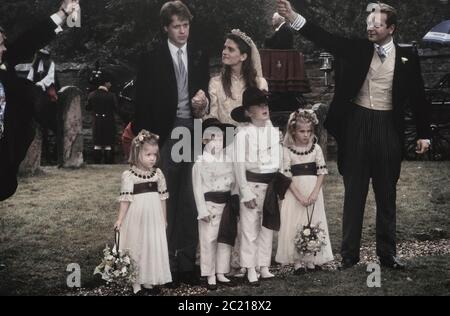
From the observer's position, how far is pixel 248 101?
469 cm

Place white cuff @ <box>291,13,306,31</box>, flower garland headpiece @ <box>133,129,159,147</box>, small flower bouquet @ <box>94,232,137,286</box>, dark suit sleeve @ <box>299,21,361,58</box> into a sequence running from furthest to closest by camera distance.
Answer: dark suit sleeve @ <box>299,21,361,58</box>
white cuff @ <box>291,13,306,31</box>
flower garland headpiece @ <box>133,129,159,147</box>
small flower bouquet @ <box>94,232,137,286</box>

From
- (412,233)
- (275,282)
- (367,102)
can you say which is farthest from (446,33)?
(275,282)

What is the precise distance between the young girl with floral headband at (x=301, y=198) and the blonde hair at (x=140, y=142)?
3.45 ft

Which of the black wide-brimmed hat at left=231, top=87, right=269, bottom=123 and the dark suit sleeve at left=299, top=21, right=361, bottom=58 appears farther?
the dark suit sleeve at left=299, top=21, right=361, bottom=58

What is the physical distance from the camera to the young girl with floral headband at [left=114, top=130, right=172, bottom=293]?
445 cm

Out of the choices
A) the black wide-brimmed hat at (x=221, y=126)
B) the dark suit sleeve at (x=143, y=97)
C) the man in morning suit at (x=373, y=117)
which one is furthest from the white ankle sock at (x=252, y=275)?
the dark suit sleeve at (x=143, y=97)

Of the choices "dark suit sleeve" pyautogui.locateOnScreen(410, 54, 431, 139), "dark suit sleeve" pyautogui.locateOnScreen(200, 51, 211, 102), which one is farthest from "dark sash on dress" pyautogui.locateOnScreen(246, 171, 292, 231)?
"dark suit sleeve" pyautogui.locateOnScreen(410, 54, 431, 139)

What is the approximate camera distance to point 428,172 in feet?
27.8

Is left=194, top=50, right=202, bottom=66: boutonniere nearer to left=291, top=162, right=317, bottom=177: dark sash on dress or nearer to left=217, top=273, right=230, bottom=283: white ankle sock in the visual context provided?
left=291, top=162, right=317, bottom=177: dark sash on dress

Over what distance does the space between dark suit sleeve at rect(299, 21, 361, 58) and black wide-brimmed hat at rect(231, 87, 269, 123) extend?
1.88 ft

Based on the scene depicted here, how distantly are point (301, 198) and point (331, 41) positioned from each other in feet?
3.91

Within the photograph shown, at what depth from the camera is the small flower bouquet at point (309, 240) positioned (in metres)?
4.78

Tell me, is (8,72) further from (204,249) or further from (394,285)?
(394,285)
